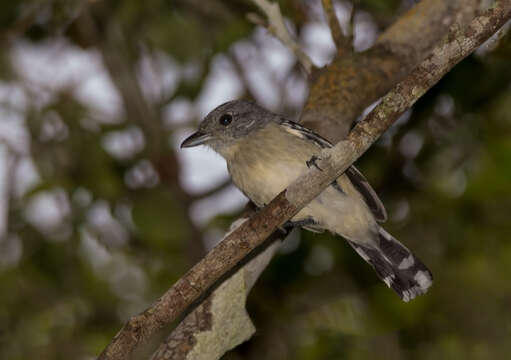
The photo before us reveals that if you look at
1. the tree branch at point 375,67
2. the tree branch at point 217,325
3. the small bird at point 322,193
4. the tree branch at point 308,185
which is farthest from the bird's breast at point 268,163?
the tree branch at point 308,185

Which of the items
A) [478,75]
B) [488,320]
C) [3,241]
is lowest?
[488,320]

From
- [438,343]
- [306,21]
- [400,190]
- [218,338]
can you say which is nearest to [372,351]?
[438,343]

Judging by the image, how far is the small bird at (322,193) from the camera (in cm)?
404

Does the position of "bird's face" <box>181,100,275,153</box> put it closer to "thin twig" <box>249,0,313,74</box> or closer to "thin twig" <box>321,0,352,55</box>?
"thin twig" <box>249,0,313,74</box>

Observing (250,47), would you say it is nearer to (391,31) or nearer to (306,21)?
(306,21)

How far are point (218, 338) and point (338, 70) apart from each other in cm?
204

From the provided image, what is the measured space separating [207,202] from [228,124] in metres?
2.02

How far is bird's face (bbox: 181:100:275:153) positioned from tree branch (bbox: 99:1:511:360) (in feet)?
5.24

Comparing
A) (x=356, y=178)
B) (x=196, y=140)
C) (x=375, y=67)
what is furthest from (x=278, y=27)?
(x=356, y=178)

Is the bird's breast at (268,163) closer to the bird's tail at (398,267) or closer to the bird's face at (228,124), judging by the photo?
the bird's face at (228,124)

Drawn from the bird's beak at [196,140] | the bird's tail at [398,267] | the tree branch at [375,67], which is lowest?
the bird's tail at [398,267]

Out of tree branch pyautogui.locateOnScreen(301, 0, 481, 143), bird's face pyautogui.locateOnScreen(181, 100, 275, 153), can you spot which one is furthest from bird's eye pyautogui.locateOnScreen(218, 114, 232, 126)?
tree branch pyautogui.locateOnScreen(301, 0, 481, 143)

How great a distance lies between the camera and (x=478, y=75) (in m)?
5.30

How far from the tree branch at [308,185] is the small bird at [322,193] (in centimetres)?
94
